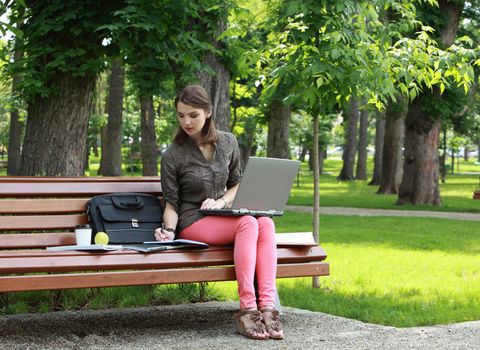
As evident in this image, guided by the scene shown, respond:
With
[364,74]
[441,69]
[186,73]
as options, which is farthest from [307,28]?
[186,73]

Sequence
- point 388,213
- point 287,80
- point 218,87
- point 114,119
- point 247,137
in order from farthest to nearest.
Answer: point 247,137 < point 114,119 < point 388,213 < point 218,87 < point 287,80

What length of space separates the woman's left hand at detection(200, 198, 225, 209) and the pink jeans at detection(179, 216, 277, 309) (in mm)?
86

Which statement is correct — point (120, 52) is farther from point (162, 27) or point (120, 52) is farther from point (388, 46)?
point (388, 46)

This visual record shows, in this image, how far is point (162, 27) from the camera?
359 inches

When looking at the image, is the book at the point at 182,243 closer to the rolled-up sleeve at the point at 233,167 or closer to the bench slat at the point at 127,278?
the bench slat at the point at 127,278

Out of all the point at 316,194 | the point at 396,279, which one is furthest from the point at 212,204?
the point at 396,279

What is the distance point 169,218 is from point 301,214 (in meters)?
13.6

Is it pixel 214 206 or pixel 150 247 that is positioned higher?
pixel 214 206

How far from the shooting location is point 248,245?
5.72 metres

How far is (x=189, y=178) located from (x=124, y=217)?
1.64ft

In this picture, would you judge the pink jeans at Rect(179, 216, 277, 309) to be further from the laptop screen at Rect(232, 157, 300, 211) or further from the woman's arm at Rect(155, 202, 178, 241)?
the laptop screen at Rect(232, 157, 300, 211)

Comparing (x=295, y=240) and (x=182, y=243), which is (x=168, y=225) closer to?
(x=182, y=243)

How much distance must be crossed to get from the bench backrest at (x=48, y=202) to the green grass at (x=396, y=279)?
1488 mm

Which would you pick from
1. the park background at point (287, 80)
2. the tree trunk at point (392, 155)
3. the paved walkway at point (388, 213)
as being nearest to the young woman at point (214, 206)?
the park background at point (287, 80)
